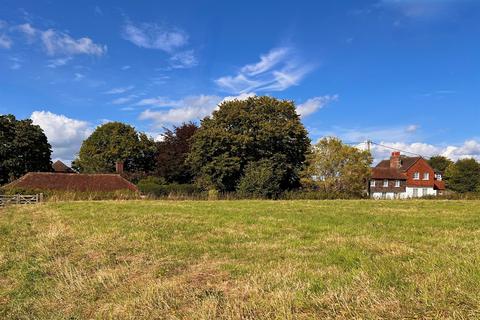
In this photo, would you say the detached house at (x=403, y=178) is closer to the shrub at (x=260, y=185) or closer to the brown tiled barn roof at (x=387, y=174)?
the brown tiled barn roof at (x=387, y=174)

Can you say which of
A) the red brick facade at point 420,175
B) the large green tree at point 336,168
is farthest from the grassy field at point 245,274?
the red brick facade at point 420,175

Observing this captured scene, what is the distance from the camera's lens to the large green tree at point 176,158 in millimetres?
67125

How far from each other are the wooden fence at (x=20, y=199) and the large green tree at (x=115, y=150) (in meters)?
40.9

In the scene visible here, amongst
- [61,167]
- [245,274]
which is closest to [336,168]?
[245,274]

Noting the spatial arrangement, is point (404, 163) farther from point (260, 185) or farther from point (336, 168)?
point (260, 185)

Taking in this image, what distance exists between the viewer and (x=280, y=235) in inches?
484

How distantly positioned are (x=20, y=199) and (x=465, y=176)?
3195 inches

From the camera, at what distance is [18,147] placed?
67312mm

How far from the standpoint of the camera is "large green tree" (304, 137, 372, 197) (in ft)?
170

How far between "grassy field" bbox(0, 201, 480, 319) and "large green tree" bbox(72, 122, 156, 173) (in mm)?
69410

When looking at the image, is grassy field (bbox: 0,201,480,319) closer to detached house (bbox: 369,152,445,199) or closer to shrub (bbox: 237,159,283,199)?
shrub (bbox: 237,159,283,199)

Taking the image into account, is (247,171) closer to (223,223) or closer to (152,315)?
(223,223)

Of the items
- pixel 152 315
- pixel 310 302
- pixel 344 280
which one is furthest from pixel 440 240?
pixel 152 315

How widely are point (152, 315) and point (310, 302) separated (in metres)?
2.01
